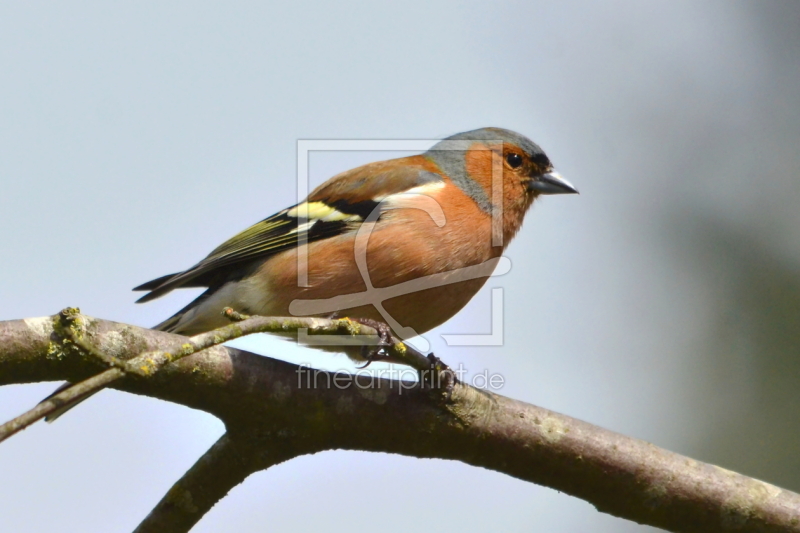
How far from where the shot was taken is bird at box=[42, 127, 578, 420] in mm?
4438

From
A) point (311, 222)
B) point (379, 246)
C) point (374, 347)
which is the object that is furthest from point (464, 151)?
point (374, 347)

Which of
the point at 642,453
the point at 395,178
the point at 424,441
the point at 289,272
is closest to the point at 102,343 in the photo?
the point at 424,441

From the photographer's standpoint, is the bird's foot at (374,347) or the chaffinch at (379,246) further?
the chaffinch at (379,246)

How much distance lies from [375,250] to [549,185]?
1.68 m

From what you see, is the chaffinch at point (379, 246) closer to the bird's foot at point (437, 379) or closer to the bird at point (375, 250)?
the bird at point (375, 250)

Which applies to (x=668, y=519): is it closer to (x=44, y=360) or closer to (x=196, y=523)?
(x=196, y=523)

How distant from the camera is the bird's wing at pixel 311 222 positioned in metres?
4.84

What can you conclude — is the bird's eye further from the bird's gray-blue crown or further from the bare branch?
the bare branch

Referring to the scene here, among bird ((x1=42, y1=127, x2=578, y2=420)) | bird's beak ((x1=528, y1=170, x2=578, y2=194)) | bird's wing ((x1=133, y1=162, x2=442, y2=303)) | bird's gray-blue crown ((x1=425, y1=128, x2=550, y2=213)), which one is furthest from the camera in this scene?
bird's beak ((x1=528, y1=170, x2=578, y2=194))

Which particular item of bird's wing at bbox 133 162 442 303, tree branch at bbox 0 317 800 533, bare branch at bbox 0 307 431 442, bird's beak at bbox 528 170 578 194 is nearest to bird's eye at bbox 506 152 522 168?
bird's beak at bbox 528 170 578 194

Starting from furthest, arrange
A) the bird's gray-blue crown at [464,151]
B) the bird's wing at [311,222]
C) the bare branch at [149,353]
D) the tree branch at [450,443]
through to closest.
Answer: the bird's gray-blue crown at [464,151]
the bird's wing at [311,222]
the tree branch at [450,443]
the bare branch at [149,353]

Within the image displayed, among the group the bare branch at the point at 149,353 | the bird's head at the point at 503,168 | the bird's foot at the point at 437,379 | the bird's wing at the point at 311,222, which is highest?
the bird's head at the point at 503,168

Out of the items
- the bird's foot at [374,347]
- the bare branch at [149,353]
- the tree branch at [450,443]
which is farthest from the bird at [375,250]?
the bare branch at [149,353]

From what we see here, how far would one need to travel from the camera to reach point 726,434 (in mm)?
7312
